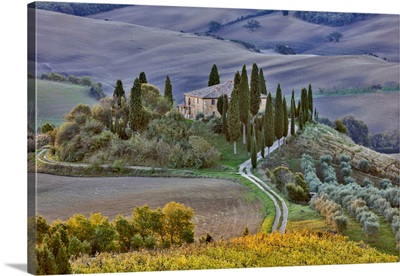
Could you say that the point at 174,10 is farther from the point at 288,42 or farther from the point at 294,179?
the point at 294,179

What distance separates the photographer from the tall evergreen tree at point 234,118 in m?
15.8

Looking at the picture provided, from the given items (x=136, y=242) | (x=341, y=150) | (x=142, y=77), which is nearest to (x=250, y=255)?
(x=136, y=242)

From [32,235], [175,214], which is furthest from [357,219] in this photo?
[32,235]

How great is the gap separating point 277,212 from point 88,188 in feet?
11.5

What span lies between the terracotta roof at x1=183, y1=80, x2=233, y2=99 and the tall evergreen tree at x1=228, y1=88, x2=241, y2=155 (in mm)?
144

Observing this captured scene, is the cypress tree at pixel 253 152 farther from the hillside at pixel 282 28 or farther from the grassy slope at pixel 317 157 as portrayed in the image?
the hillside at pixel 282 28

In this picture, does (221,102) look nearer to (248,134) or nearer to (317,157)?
(248,134)

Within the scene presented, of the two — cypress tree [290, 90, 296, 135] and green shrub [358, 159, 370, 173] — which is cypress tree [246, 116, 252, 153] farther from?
green shrub [358, 159, 370, 173]

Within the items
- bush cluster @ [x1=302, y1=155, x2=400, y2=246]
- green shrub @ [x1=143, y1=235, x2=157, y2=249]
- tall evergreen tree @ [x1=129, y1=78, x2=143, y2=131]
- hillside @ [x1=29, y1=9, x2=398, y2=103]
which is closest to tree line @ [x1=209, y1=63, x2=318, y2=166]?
hillside @ [x1=29, y1=9, x2=398, y2=103]

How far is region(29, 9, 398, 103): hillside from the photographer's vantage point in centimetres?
1455

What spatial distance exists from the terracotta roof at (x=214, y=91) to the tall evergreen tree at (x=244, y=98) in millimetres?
238

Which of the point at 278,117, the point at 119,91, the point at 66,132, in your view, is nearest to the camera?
the point at 66,132

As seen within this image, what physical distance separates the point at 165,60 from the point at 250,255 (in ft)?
13.0

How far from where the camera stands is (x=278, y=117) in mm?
16359
